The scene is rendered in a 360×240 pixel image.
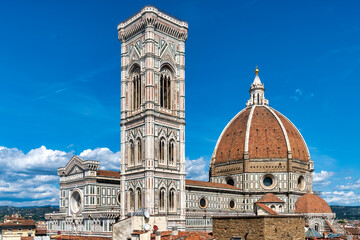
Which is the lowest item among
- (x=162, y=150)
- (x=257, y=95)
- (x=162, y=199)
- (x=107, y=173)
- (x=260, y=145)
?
(x=162, y=199)

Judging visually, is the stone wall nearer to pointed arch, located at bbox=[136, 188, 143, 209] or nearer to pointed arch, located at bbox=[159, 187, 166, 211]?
pointed arch, located at bbox=[159, 187, 166, 211]

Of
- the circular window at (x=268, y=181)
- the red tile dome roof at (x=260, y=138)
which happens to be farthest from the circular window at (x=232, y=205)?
the red tile dome roof at (x=260, y=138)

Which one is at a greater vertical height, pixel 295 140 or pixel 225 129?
pixel 225 129

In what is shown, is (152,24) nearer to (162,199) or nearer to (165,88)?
(165,88)

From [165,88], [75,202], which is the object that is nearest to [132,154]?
[165,88]

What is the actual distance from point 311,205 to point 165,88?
129ft

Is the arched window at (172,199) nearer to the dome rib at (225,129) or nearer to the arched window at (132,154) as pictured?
the arched window at (132,154)

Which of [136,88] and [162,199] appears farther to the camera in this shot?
[136,88]

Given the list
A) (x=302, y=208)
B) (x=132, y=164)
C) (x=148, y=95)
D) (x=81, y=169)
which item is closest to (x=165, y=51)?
(x=148, y=95)

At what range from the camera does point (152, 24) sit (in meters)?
59.6

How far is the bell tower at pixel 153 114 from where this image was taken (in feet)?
188

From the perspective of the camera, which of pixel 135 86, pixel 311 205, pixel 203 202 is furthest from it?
pixel 311 205

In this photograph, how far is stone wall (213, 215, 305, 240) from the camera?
21906mm

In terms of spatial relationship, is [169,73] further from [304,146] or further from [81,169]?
[304,146]
